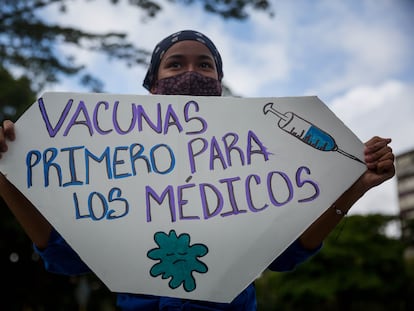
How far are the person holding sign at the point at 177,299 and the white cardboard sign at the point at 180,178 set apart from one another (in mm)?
52

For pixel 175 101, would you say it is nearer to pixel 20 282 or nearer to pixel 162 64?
pixel 162 64

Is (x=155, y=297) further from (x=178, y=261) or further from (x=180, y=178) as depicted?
(x=180, y=178)

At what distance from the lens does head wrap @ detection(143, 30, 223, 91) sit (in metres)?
1.57

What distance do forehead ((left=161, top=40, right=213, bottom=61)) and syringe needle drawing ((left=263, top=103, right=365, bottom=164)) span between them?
0.34 metres

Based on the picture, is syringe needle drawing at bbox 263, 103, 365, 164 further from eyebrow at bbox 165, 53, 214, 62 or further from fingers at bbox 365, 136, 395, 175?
eyebrow at bbox 165, 53, 214, 62

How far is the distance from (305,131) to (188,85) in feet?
1.36

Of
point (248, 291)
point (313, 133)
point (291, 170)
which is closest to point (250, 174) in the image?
point (291, 170)

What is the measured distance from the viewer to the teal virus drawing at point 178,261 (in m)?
1.19

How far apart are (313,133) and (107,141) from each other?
2.01ft

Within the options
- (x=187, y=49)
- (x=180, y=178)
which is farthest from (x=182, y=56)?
→ (x=180, y=178)

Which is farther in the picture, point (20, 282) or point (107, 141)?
point (20, 282)

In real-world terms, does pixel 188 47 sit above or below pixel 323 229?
above

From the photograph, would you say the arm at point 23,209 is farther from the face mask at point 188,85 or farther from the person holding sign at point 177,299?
the face mask at point 188,85

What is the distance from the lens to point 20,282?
14.0 m
